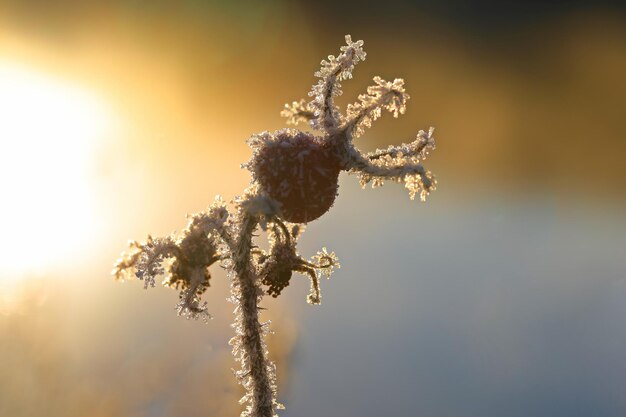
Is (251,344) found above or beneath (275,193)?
beneath

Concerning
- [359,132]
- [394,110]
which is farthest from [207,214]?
[394,110]

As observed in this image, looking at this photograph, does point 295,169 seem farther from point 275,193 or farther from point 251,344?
point 251,344

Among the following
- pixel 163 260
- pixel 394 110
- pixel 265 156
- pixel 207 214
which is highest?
pixel 394 110

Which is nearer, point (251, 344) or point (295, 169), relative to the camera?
point (295, 169)

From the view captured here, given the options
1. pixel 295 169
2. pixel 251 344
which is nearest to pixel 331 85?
pixel 295 169

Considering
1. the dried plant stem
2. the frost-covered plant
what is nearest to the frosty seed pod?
the frost-covered plant

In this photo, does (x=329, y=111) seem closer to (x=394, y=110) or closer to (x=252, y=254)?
(x=394, y=110)

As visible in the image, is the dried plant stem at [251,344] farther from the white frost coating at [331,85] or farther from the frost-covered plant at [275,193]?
the white frost coating at [331,85]
